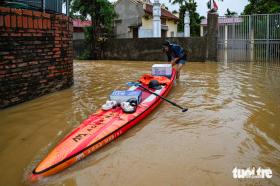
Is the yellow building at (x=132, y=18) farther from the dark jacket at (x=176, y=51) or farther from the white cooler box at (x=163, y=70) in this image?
the white cooler box at (x=163, y=70)

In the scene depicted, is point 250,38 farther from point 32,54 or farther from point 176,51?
point 32,54

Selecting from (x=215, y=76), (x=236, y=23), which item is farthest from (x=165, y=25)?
(x=215, y=76)

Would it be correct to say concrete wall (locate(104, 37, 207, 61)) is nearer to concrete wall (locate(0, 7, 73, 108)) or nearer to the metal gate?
the metal gate

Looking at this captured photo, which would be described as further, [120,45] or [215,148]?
[120,45]

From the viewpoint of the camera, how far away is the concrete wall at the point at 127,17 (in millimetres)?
28984

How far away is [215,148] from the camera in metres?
4.48

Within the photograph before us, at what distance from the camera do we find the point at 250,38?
1595 centimetres

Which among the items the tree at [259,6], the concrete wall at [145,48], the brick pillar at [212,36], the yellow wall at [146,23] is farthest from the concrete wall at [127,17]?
the brick pillar at [212,36]

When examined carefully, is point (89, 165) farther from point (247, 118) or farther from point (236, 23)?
point (236, 23)

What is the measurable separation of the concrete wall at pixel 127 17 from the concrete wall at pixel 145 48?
847 centimetres

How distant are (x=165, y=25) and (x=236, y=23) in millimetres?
16151

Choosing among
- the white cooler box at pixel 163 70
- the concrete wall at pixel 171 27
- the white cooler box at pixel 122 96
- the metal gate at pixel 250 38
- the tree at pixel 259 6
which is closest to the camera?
the white cooler box at pixel 122 96

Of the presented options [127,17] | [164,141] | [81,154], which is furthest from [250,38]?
[127,17]

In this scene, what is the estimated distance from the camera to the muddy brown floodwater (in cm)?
373
